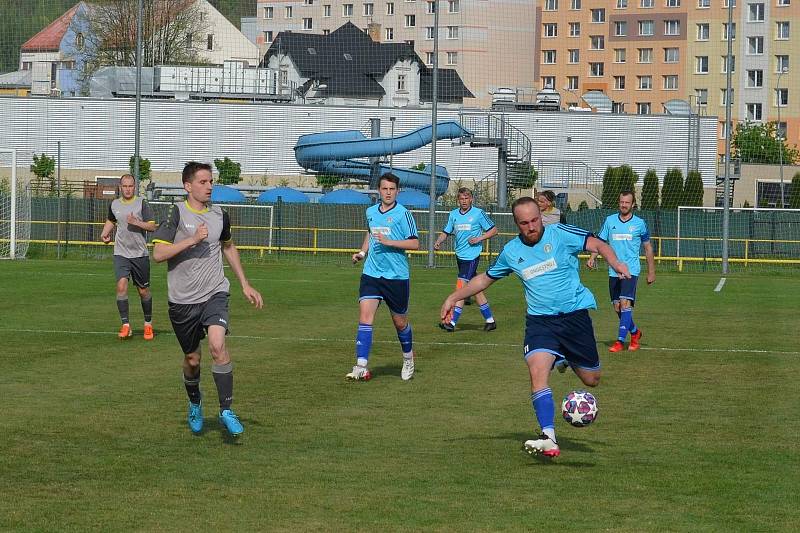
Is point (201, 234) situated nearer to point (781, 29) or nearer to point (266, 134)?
point (266, 134)

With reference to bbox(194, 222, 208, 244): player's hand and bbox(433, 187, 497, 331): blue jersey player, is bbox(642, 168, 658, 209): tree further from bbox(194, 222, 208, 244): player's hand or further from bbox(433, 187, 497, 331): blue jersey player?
bbox(194, 222, 208, 244): player's hand

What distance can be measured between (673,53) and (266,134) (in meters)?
49.5

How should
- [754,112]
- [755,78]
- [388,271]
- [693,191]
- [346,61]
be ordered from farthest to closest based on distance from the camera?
1. [755,78]
2. [754,112]
3. [346,61]
4. [693,191]
5. [388,271]

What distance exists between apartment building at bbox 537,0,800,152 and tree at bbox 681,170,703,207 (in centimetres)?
3451

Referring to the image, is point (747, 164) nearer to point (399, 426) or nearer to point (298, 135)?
point (298, 135)

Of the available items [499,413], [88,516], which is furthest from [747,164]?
[88,516]

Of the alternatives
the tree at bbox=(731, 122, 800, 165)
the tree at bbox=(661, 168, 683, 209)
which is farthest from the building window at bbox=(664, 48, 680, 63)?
the tree at bbox=(661, 168, 683, 209)

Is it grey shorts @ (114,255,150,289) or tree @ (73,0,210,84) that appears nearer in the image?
grey shorts @ (114,255,150,289)

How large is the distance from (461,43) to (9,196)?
56.8 metres

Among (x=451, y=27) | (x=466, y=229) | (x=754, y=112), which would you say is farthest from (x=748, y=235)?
(x=754, y=112)

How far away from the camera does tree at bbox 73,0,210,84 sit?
252ft

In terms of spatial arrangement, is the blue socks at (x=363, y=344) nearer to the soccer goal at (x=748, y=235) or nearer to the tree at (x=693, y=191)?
the soccer goal at (x=748, y=235)

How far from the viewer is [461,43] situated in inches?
3575

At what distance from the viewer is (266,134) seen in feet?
204
